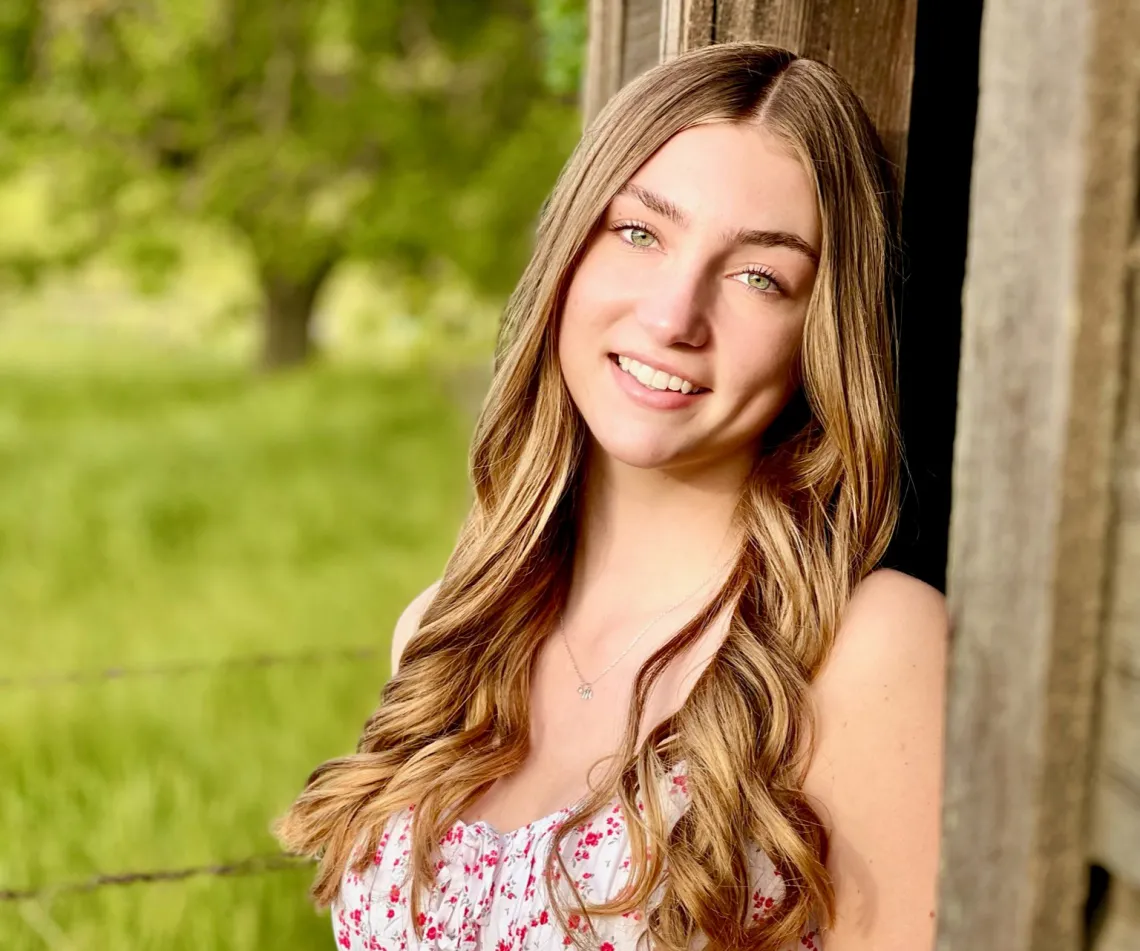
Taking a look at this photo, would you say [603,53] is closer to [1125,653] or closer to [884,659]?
[884,659]

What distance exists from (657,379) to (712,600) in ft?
1.11

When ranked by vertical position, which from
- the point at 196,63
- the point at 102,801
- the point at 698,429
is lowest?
the point at 102,801

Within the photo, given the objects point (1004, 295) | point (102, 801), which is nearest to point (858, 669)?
point (1004, 295)

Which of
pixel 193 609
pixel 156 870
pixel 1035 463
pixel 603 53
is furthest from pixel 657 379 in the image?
pixel 193 609

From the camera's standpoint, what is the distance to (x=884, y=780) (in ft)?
5.33

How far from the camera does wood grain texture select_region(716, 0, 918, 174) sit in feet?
6.50

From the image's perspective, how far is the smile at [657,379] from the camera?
5.65 ft

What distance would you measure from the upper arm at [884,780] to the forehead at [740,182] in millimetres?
504

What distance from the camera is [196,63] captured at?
885 centimetres

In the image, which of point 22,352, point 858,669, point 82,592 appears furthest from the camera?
point 22,352

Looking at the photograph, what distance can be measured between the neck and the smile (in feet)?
0.75

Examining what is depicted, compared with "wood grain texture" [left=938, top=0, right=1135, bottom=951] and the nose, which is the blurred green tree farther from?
"wood grain texture" [left=938, top=0, right=1135, bottom=951]

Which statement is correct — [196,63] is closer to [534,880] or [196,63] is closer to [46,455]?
[46,455]

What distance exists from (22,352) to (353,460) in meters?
7.63
